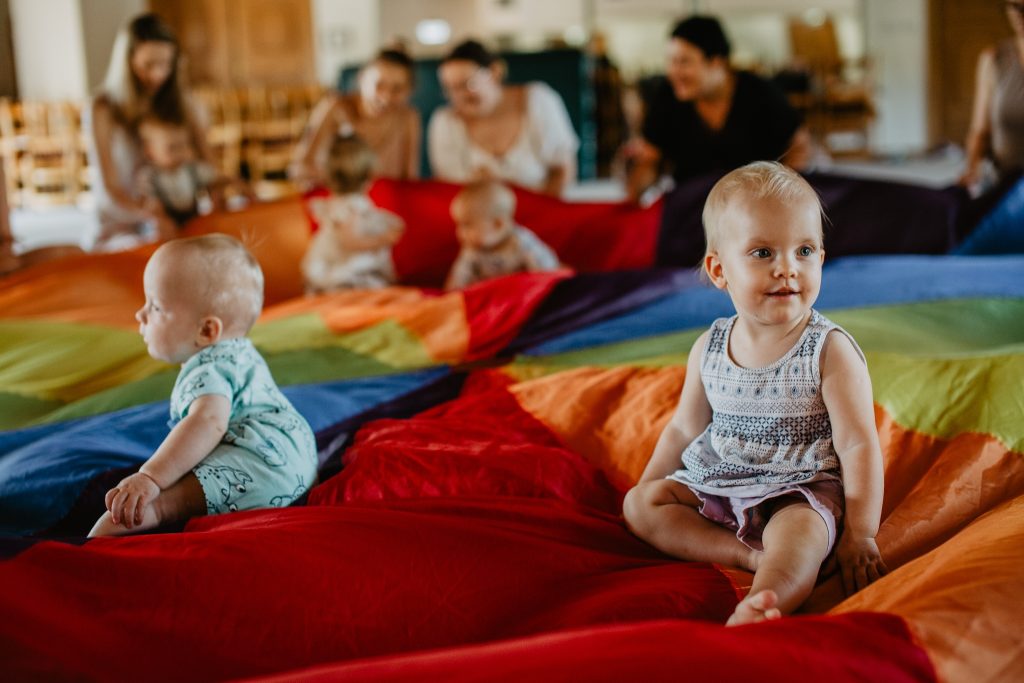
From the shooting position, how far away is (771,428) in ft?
4.23

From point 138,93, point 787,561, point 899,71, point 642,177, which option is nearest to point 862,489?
point 787,561

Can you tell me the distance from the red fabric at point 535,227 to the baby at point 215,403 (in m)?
1.51

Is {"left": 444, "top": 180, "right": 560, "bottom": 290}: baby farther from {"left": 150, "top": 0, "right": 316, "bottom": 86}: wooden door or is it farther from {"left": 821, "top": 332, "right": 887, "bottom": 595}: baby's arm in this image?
{"left": 150, "top": 0, "right": 316, "bottom": 86}: wooden door

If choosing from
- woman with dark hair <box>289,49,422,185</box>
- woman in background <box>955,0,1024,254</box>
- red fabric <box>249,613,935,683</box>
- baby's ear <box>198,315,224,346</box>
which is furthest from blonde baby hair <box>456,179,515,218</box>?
red fabric <box>249,613,935,683</box>

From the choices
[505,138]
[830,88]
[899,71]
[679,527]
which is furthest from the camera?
[899,71]

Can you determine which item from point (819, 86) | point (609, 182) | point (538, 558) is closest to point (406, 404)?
point (538, 558)

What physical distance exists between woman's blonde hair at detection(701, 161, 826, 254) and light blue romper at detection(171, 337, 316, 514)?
24.9 inches

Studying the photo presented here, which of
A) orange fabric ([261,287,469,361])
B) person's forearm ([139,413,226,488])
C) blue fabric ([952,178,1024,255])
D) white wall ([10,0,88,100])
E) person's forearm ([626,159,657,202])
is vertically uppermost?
white wall ([10,0,88,100])

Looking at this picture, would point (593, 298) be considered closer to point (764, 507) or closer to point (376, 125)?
point (764, 507)

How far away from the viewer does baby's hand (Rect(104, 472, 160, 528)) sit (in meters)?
1.34

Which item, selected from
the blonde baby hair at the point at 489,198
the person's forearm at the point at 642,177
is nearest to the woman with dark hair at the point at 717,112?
the person's forearm at the point at 642,177

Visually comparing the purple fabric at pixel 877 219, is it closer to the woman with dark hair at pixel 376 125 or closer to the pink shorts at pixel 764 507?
the woman with dark hair at pixel 376 125

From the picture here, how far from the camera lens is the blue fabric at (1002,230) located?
263cm

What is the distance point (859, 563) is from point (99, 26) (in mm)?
8197
